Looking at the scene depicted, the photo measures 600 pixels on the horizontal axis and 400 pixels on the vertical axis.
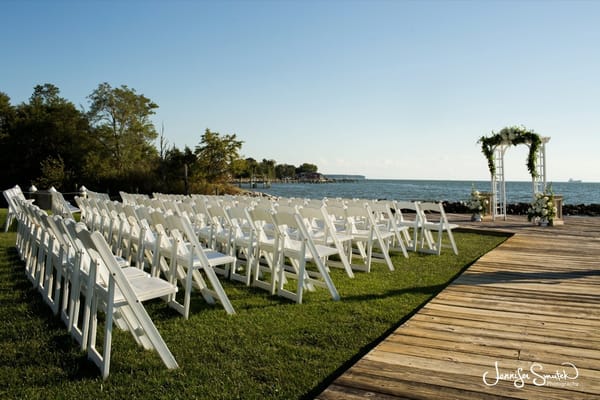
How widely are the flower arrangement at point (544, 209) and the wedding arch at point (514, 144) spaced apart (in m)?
1.03

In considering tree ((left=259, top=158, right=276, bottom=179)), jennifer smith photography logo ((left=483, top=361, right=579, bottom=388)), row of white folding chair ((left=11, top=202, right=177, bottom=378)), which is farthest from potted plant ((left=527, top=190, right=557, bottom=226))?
tree ((left=259, top=158, right=276, bottom=179))

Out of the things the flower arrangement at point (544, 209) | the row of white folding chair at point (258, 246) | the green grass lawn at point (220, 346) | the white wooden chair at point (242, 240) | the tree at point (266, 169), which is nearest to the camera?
the green grass lawn at point (220, 346)

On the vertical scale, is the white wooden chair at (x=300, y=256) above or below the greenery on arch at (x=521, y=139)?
below

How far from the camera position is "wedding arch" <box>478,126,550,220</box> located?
1249cm

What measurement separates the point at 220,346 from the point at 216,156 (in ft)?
74.6

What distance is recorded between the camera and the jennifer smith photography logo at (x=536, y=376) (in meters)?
A: 2.04

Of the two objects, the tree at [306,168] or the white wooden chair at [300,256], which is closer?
the white wooden chair at [300,256]

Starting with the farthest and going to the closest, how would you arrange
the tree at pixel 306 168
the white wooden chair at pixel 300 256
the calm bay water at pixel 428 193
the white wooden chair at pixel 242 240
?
1. the tree at pixel 306 168
2. the calm bay water at pixel 428 193
3. the white wooden chair at pixel 242 240
4. the white wooden chair at pixel 300 256

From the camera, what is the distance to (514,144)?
42.3ft

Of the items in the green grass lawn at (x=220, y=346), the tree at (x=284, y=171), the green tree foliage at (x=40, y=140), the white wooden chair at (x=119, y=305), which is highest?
the tree at (x=284, y=171)

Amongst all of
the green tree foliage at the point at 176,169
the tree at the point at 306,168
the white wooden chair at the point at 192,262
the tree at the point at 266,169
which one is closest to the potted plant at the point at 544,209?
the white wooden chair at the point at 192,262

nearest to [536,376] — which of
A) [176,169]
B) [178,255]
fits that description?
[178,255]

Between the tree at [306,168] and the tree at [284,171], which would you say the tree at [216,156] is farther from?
the tree at [306,168]

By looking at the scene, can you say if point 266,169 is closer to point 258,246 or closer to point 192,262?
point 258,246
